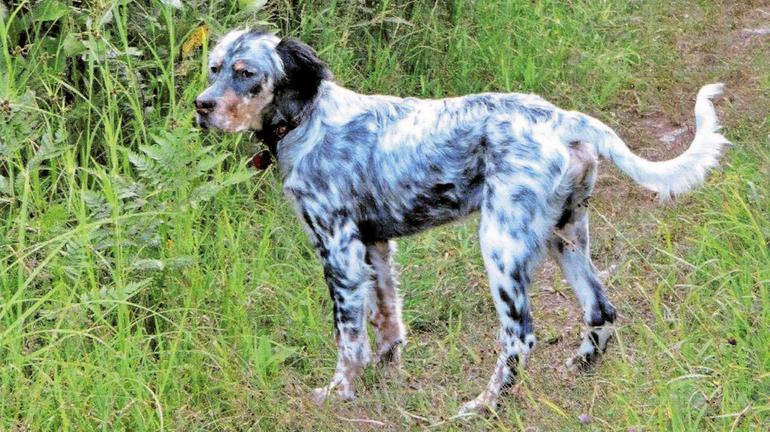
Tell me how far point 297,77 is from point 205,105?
0.39m

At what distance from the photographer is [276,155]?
16.3 feet

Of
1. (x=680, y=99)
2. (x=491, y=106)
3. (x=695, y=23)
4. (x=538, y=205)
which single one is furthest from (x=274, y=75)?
(x=695, y=23)

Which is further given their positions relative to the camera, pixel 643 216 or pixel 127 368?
pixel 643 216

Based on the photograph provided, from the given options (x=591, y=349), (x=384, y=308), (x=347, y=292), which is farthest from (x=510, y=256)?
(x=384, y=308)

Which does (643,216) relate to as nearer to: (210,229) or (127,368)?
(210,229)

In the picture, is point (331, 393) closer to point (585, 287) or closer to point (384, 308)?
point (384, 308)

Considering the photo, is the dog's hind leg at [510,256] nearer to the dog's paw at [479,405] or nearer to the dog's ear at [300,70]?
the dog's paw at [479,405]

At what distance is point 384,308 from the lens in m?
5.14

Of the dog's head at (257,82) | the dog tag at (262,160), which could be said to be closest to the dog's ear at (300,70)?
the dog's head at (257,82)

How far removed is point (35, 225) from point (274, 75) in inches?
44.6

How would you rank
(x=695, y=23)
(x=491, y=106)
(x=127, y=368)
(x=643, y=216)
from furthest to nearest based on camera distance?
(x=695, y=23) → (x=643, y=216) → (x=491, y=106) → (x=127, y=368)

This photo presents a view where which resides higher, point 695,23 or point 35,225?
point 35,225

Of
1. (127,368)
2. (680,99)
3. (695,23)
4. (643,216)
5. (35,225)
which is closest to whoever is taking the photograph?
(127,368)

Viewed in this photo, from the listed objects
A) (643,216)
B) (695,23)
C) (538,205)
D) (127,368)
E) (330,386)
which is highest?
(538,205)
